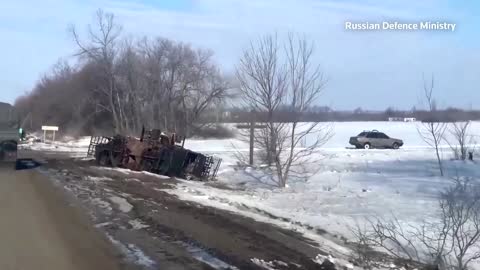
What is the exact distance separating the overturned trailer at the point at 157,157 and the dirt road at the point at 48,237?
29.2ft

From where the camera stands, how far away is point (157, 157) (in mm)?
25875

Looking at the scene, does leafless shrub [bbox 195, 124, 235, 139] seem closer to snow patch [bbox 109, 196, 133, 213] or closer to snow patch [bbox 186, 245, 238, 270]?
snow patch [bbox 109, 196, 133, 213]

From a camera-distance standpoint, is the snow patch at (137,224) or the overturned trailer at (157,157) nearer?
the snow patch at (137,224)

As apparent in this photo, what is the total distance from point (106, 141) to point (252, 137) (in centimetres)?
1050

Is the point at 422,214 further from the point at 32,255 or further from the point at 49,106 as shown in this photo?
the point at 49,106

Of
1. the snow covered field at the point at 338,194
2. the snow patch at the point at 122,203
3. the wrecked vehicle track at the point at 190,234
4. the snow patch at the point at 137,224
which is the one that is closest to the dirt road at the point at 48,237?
the wrecked vehicle track at the point at 190,234

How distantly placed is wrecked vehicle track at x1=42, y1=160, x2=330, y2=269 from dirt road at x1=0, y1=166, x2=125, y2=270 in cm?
54

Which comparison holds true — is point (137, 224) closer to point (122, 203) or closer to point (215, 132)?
point (122, 203)

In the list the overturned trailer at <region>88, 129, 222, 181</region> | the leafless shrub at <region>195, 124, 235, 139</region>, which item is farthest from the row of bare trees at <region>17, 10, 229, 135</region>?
the overturned trailer at <region>88, 129, 222, 181</region>

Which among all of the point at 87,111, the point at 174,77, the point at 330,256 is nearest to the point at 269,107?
the point at 330,256

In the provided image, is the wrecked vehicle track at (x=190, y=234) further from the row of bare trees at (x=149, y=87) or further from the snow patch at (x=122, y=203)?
the row of bare trees at (x=149, y=87)

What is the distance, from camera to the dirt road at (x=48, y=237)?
8.20 meters

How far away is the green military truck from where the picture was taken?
24547 mm

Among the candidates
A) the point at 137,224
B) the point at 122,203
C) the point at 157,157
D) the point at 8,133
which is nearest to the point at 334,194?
the point at 122,203
